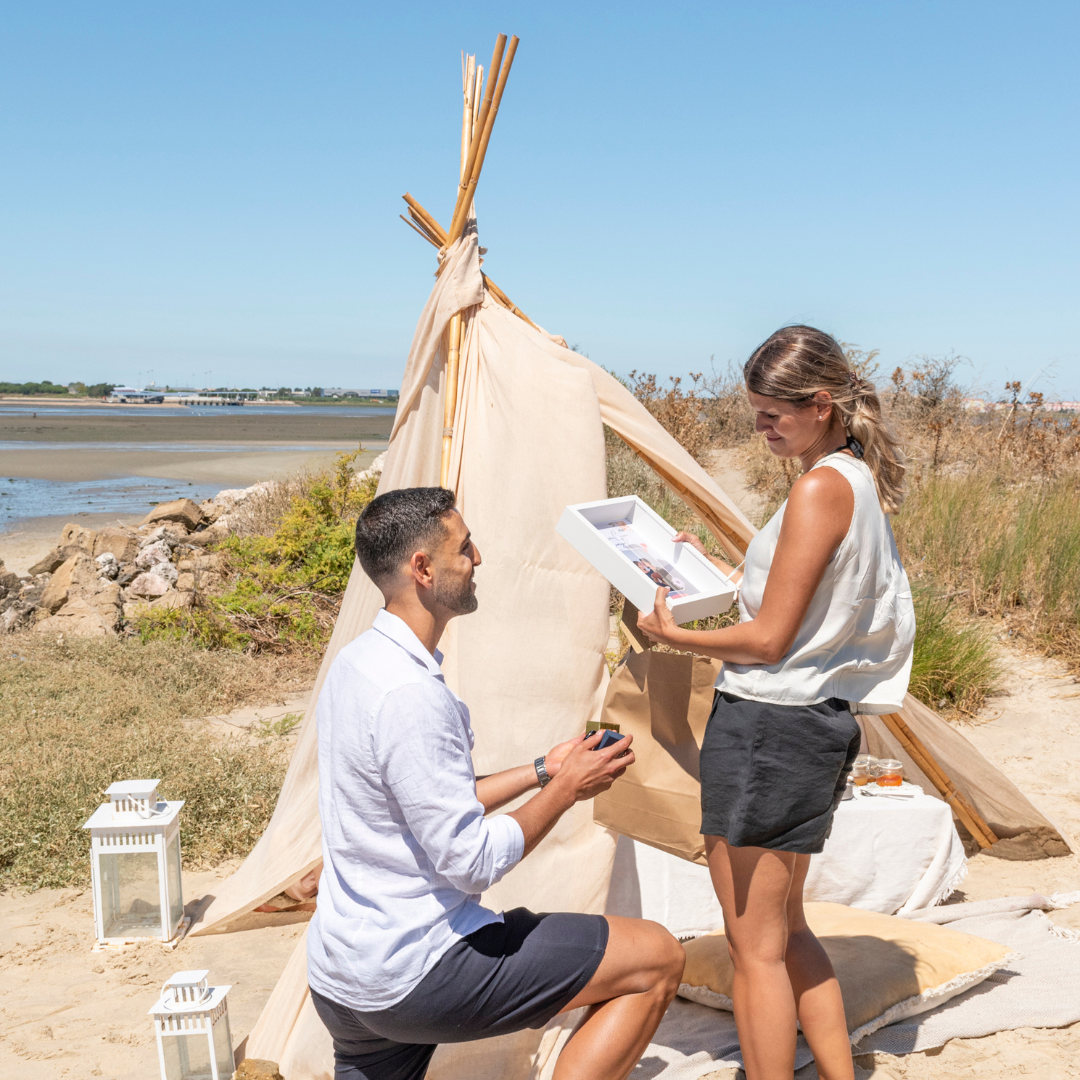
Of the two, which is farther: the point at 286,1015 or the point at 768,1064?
the point at 286,1015

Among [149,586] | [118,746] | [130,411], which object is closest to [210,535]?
[149,586]

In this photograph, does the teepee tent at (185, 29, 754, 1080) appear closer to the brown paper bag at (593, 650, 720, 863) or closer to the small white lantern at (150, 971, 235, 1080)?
the small white lantern at (150, 971, 235, 1080)

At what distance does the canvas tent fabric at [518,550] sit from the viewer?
3.21 meters

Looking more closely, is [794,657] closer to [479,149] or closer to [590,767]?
[590,767]

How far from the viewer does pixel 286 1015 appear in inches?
119

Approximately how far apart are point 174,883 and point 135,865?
17 cm

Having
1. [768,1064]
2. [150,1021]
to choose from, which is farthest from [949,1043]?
[150,1021]

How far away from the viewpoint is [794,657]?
2.25 m

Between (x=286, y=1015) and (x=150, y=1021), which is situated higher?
(x=286, y=1015)

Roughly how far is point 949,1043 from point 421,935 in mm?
2171

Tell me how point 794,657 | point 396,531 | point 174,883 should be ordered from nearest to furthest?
point 396,531, point 794,657, point 174,883

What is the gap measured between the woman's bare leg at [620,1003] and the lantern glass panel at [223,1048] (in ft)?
3.89

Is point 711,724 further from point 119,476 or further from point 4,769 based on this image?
point 119,476

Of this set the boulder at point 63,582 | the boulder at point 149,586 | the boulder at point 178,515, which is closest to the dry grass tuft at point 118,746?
the boulder at point 63,582
